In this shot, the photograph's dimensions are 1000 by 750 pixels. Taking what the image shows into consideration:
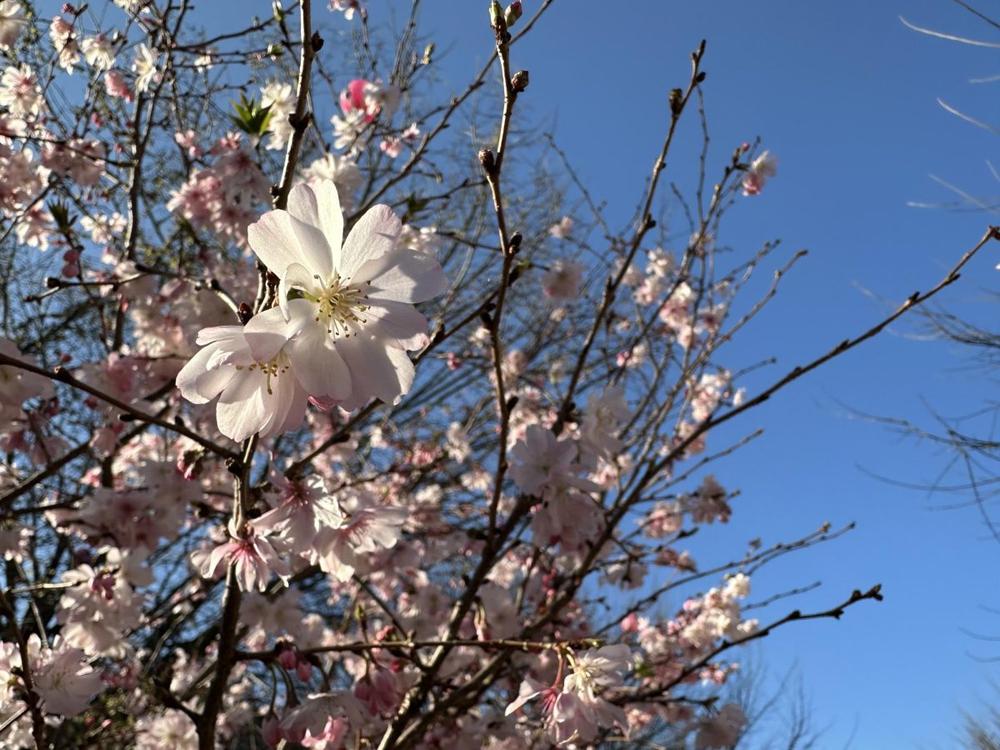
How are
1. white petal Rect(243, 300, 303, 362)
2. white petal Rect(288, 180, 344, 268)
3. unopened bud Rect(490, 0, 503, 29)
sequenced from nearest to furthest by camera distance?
white petal Rect(243, 300, 303, 362)
white petal Rect(288, 180, 344, 268)
unopened bud Rect(490, 0, 503, 29)

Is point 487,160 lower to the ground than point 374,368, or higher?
higher

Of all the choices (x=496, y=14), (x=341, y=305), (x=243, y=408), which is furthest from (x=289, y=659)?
(x=496, y=14)

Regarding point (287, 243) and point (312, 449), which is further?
point (312, 449)

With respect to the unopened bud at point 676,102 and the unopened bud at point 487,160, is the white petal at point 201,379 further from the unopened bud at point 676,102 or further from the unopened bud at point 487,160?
the unopened bud at point 676,102

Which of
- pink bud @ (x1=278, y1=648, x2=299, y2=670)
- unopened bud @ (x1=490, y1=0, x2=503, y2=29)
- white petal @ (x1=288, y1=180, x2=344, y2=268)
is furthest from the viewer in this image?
pink bud @ (x1=278, y1=648, x2=299, y2=670)

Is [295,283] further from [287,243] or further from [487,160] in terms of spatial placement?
[487,160]

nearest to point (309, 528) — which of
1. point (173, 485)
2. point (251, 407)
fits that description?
point (251, 407)

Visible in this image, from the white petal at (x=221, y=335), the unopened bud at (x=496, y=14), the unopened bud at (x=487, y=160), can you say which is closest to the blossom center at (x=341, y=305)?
the white petal at (x=221, y=335)

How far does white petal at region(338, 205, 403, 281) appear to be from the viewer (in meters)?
0.94

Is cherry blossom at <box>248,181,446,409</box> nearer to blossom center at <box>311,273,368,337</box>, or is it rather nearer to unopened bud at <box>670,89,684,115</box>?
blossom center at <box>311,273,368,337</box>

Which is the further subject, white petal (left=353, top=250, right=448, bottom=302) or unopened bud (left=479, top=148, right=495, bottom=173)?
unopened bud (left=479, top=148, right=495, bottom=173)

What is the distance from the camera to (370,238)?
0.95m

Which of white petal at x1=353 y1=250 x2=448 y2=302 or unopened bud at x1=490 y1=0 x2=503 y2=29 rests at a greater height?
unopened bud at x1=490 y1=0 x2=503 y2=29

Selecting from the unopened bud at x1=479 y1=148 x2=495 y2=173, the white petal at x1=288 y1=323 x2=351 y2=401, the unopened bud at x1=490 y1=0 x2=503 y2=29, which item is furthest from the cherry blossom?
the unopened bud at x1=490 y1=0 x2=503 y2=29
